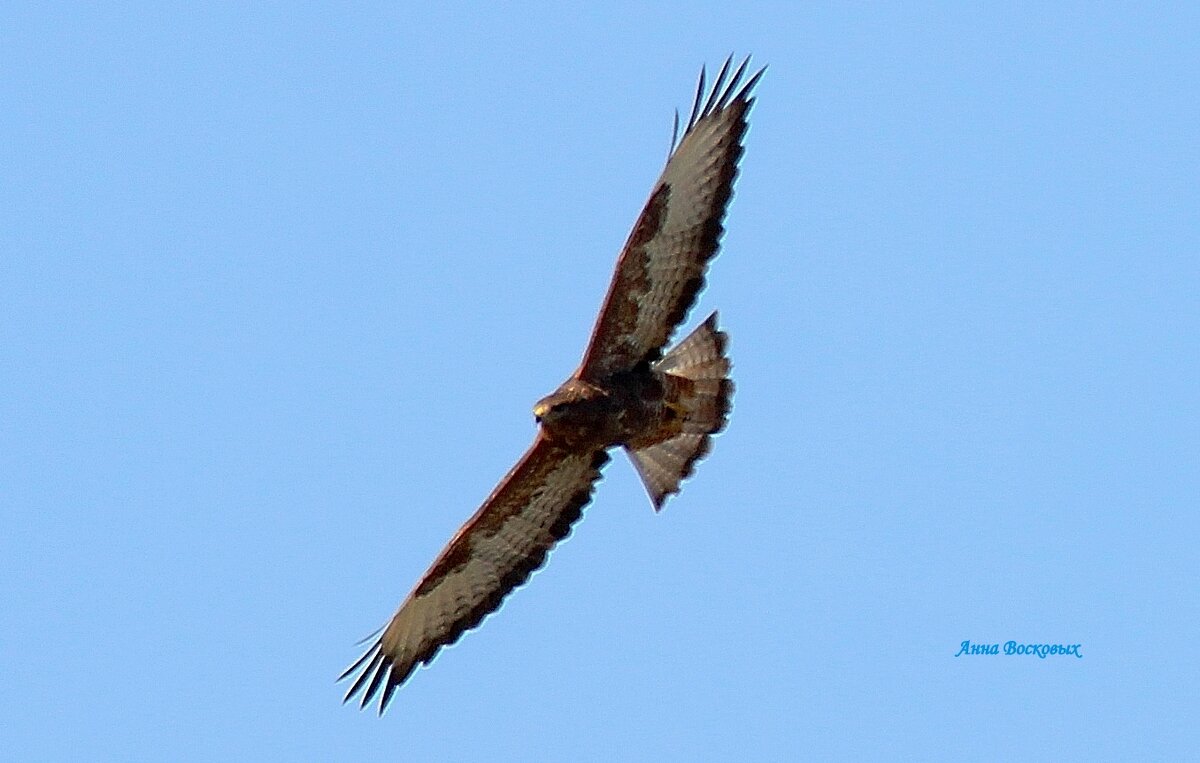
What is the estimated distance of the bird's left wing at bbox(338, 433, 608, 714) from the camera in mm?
14141

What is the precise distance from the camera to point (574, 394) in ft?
44.6

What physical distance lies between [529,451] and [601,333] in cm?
84

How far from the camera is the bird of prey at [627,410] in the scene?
539 inches

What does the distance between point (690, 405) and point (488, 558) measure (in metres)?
1.57

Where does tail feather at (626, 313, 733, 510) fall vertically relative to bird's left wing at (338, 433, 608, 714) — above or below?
above

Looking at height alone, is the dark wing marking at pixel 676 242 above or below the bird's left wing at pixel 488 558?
above

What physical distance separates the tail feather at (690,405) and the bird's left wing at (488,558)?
1.83ft

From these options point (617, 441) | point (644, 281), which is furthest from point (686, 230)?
point (617, 441)

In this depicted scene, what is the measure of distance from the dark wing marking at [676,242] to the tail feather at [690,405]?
40cm

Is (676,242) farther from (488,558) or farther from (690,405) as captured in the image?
(488,558)

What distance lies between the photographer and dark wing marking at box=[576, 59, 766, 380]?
45.0 ft

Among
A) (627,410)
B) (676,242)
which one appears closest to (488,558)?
(627,410)

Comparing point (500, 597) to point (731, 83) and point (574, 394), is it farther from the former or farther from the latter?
point (731, 83)

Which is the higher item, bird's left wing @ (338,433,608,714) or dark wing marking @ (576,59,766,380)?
dark wing marking @ (576,59,766,380)
